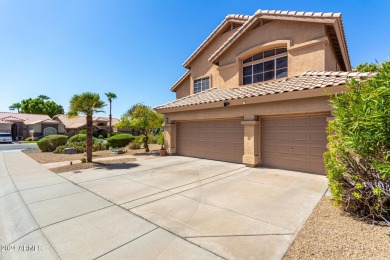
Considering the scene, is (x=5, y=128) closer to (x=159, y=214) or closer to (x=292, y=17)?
(x=159, y=214)

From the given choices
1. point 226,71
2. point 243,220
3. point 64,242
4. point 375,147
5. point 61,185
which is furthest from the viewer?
point 226,71

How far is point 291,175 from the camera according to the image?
28.1 ft

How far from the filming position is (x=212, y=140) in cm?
1276

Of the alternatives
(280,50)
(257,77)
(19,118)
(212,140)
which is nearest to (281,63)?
(280,50)

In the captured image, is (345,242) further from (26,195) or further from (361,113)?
(26,195)

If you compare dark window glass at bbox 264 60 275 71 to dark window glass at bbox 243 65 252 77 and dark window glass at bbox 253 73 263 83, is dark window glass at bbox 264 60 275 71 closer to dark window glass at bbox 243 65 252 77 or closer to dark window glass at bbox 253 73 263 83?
dark window glass at bbox 253 73 263 83

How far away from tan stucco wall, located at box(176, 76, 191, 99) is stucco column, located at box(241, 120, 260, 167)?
10688mm

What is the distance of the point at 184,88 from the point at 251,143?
12.1 m

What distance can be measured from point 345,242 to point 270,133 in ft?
23.1

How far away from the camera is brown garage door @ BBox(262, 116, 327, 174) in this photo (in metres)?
8.67

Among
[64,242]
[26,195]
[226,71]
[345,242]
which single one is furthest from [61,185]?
[226,71]

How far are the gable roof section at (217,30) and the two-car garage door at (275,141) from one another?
761cm

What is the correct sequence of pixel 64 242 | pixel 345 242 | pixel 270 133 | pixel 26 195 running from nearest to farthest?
pixel 345 242, pixel 64 242, pixel 26 195, pixel 270 133

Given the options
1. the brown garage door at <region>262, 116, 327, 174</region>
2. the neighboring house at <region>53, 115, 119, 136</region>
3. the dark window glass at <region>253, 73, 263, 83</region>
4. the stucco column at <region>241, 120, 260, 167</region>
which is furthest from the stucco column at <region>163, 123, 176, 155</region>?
the neighboring house at <region>53, 115, 119, 136</region>
